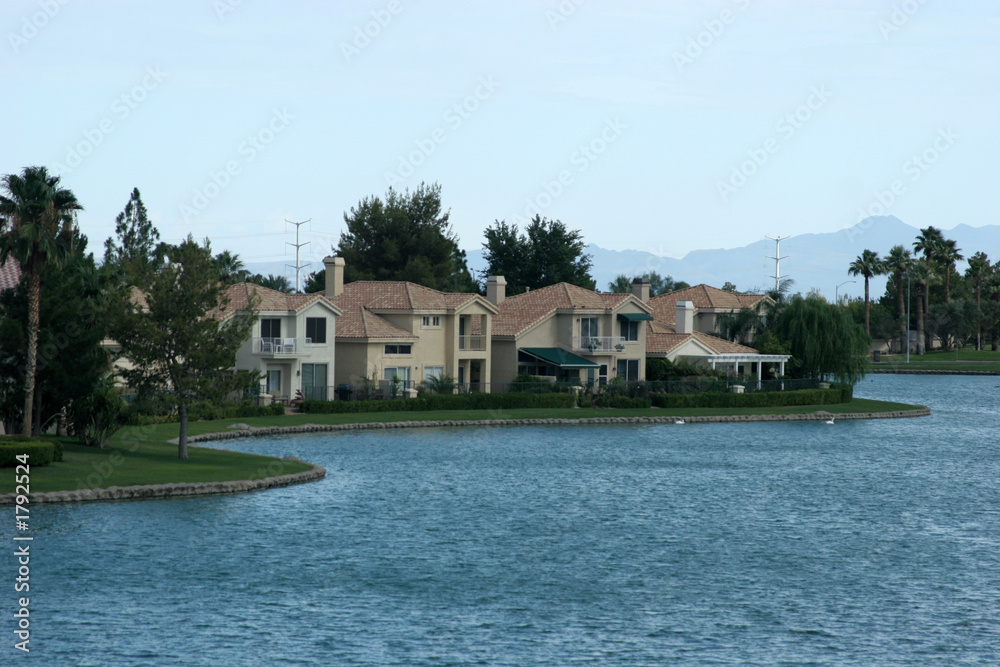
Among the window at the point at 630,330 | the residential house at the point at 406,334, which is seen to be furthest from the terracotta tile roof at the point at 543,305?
the residential house at the point at 406,334

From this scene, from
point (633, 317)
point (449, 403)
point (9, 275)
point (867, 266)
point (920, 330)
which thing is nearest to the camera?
point (9, 275)

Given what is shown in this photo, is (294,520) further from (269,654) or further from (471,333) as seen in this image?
(471,333)

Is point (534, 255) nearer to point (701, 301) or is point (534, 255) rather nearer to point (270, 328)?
point (701, 301)

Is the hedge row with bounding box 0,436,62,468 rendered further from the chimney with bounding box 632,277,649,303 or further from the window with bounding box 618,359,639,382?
the chimney with bounding box 632,277,649,303

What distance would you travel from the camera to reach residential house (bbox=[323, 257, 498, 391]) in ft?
233

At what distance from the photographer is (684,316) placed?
88.1 metres

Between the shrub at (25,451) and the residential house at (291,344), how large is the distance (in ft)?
92.0

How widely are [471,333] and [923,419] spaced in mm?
31386

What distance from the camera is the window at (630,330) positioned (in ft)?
272

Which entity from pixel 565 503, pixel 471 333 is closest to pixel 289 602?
pixel 565 503

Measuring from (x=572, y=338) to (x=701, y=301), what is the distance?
20460 millimetres

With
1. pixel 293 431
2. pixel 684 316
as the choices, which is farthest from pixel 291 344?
pixel 684 316

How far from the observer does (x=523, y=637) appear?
23547mm

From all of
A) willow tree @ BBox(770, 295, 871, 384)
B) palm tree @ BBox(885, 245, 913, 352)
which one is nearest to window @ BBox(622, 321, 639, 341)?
willow tree @ BBox(770, 295, 871, 384)
